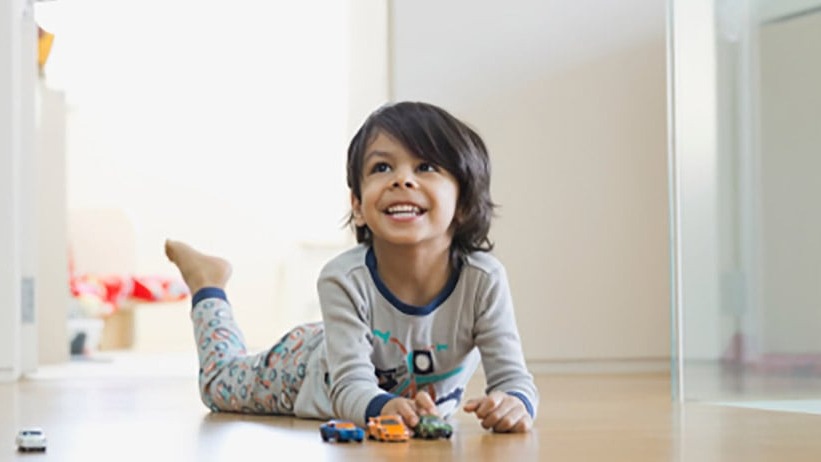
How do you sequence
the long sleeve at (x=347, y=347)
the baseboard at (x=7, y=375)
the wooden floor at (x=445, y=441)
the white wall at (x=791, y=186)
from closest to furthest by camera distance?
the wooden floor at (x=445, y=441) → the long sleeve at (x=347, y=347) → the white wall at (x=791, y=186) → the baseboard at (x=7, y=375)

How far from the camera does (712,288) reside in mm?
1916

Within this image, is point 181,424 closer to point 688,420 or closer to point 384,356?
point 384,356

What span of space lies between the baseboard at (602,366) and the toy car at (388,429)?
1537 mm

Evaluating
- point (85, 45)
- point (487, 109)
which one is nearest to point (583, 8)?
point (487, 109)

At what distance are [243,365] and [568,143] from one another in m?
1.31

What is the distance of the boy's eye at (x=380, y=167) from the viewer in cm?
148

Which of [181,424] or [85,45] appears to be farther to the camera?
[85,45]

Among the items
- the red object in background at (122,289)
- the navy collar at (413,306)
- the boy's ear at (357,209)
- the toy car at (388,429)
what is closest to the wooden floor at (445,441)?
the toy car at (388,429)

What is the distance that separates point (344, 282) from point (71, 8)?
151 inches

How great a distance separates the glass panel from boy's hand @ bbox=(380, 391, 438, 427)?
0.63 meters

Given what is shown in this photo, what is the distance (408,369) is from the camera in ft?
5.03

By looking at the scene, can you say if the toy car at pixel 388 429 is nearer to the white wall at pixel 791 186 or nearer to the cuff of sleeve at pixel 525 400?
the cuff of sleeve at pixel 525 400

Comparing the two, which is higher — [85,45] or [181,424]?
[85,45]

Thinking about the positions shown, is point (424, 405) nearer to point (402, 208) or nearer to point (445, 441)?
point (445, 441)
